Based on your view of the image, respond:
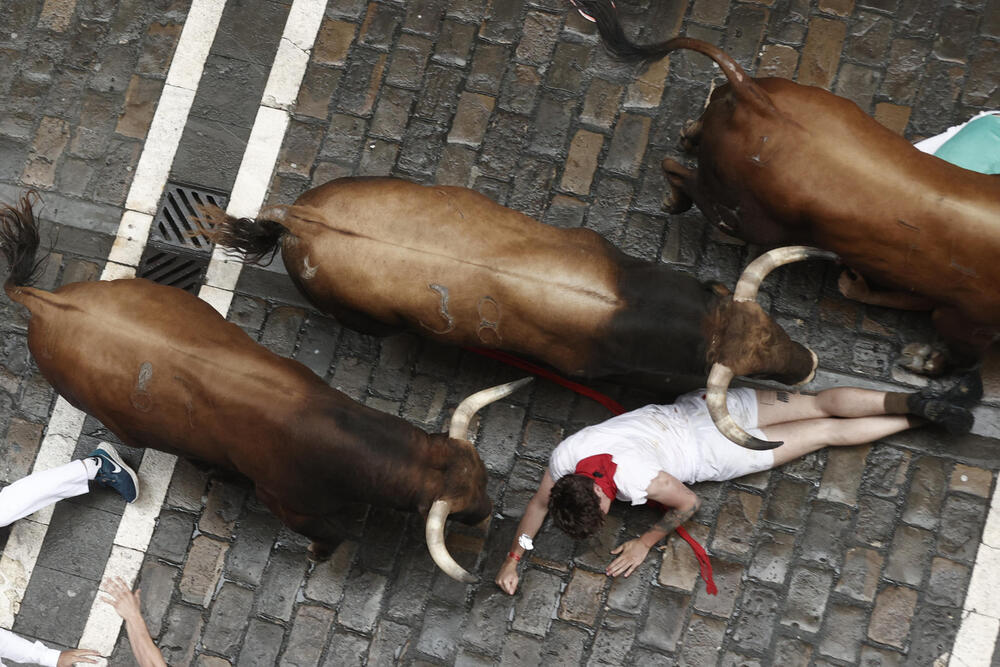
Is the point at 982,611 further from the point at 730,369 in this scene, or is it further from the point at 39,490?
the point at 39,490

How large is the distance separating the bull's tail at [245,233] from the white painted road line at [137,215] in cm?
92

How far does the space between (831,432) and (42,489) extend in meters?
4.66

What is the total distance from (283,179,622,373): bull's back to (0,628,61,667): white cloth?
261 cm

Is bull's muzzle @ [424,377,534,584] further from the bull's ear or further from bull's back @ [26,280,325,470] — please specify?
the bull's ear

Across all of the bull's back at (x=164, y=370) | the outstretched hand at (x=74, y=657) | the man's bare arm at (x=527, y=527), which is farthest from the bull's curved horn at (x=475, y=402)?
the outstretched hand at (x=74, y=657)

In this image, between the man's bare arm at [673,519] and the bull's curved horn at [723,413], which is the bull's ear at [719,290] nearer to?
the bull's curved horn at [723,413]

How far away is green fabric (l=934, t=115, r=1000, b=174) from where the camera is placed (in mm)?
5289

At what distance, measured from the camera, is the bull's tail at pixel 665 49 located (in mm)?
4914

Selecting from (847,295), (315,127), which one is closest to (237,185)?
(315,127)

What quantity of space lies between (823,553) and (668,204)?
228 cm

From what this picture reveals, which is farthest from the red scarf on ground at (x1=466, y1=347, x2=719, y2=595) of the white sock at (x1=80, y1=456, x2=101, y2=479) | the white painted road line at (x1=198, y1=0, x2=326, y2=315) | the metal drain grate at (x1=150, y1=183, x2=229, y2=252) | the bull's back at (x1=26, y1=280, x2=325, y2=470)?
the white sock at (x1=80, y1=456, x2=101, y2=479)

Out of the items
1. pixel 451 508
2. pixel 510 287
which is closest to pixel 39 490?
pixel 451 508

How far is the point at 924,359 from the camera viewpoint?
5.48m

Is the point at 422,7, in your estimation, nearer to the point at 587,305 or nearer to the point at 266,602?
the point at 587,305
